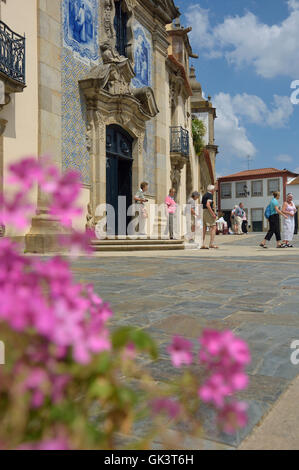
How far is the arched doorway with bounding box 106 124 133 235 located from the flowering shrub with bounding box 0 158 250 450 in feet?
41.0

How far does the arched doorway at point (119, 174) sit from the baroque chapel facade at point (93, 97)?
0.03 metres

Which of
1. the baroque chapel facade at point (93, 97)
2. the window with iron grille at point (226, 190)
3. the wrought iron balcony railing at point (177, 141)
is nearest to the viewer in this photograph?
the baroque chapel facade at point (93, 97)

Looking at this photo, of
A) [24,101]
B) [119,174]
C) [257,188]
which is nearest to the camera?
[24,101]

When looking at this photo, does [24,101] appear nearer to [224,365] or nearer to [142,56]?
[142,56]

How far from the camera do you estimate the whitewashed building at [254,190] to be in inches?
1970

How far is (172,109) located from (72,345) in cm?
2017

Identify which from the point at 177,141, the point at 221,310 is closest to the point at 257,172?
the point at 177,141

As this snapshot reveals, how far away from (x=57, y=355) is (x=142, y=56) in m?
16.2

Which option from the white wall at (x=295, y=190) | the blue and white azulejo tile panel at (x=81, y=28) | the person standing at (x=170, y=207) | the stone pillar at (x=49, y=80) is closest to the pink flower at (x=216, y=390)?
the stone pillar at (x=49, y=80)

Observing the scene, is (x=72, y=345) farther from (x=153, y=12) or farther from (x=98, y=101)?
(x=153, y=12)

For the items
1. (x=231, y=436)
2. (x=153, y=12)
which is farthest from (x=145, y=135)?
(x=231, y=436)

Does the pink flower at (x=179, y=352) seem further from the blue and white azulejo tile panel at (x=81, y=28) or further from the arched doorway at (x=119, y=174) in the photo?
the arched doorway at (x=119, y=174)

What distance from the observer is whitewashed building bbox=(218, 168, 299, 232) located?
50.0m

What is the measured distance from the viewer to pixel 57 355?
551 mm
